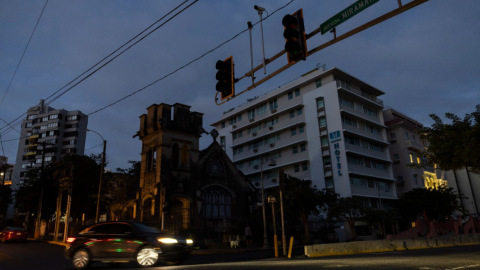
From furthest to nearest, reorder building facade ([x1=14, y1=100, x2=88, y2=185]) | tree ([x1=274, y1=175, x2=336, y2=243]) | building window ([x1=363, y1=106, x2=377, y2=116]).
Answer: building facade ([x1=14, y1=100, x2=88, y2=185]) → building window ([x1=363, y1=106, x2=377, y2=116]) → tree ([x1=274, y1=175, x2=336, y2=243])

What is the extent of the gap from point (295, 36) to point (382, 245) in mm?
14429

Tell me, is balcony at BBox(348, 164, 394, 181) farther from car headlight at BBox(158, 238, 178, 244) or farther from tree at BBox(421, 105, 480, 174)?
car headlight at BBox(158, 238, 178, 244)

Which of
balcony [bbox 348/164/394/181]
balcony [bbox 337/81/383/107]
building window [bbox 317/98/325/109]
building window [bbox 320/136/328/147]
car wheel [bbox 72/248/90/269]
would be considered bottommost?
car wheel [bbox 72/248/90/269]

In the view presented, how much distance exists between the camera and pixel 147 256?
1111 cm

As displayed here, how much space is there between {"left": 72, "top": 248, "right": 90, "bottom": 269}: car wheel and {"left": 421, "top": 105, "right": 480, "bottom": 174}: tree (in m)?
18.5

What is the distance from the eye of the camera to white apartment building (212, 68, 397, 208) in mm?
50031

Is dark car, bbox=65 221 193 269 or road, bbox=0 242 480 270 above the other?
dark car, bbox=65 221 193 269

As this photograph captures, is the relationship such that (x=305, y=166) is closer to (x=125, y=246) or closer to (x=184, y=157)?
(x=184, y=157)

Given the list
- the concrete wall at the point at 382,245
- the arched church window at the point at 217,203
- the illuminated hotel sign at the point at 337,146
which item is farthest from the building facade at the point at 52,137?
the concrete wall at the point at 382,245

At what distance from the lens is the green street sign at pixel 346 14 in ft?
26.9

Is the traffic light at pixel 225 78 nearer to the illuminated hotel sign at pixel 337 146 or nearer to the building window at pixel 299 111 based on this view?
the illuminated hotel sign at pixel 337 146

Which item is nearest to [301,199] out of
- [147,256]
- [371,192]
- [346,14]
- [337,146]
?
[337,146]

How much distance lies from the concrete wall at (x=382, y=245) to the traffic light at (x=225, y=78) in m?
9.56

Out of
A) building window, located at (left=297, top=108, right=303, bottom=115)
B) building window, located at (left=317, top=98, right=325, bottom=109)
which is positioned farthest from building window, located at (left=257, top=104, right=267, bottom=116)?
building window, located at (left=317, top=98, right=325, bottom=109)
